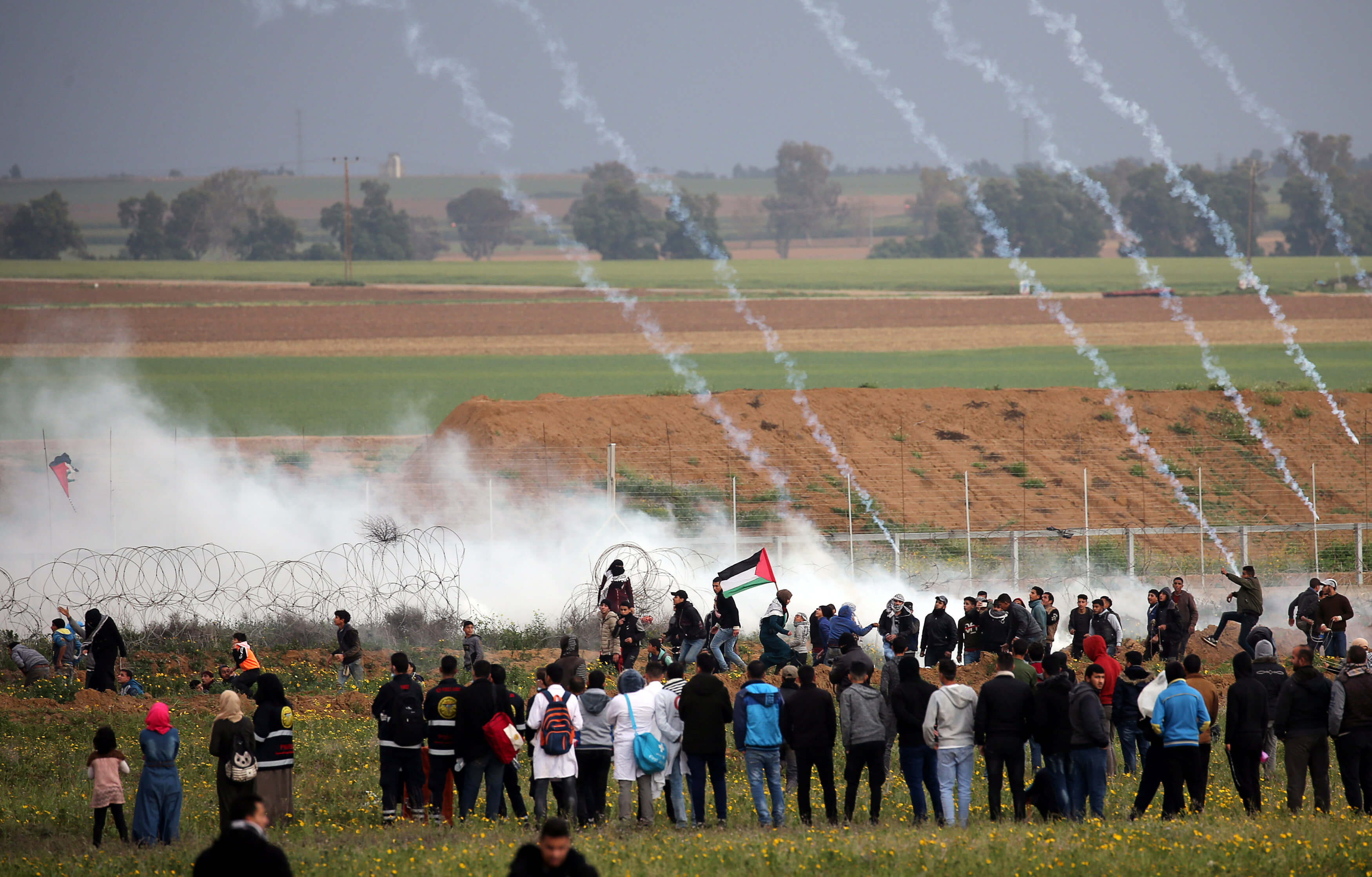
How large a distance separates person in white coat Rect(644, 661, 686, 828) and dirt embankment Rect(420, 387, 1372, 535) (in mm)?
17528

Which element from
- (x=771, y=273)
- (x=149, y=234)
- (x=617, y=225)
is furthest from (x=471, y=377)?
(x=149, y=234)

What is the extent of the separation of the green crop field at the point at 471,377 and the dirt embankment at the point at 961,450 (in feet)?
43.7

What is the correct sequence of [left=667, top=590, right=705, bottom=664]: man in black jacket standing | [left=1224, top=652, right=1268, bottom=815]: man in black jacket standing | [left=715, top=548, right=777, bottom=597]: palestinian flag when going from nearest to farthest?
[left=1224, top=652, right=1268, bottom=815]: man in black jacket standing < [left=667, top=590, right=705, bottom=664]: man in black jacket standing < [left=715, top=548, right=777, bottom=597]: palestinian flag

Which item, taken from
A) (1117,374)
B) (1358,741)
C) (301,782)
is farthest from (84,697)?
(1117,374)

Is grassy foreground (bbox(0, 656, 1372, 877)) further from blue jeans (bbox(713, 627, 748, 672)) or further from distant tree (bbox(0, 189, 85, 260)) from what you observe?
distant tree (bbox(0, 189, 85, 260))

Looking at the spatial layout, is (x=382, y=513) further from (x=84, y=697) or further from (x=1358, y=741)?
(x=1358, y=741)

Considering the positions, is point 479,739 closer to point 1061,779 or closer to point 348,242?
point 1061,779

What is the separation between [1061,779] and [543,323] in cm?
7265

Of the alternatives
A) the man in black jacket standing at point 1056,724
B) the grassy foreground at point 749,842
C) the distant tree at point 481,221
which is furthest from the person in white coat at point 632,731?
the distant tree at point 481,221

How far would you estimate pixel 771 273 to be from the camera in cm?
11950

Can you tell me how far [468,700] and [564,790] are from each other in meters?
1.04

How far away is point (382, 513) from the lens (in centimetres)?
2841

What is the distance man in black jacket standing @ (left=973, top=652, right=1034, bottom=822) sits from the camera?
11266mm

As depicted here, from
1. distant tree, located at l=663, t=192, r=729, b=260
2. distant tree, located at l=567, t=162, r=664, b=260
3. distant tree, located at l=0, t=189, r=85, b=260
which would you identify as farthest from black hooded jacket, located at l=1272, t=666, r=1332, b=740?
distant tree, located at l=0, t=189, r=85, b=260
